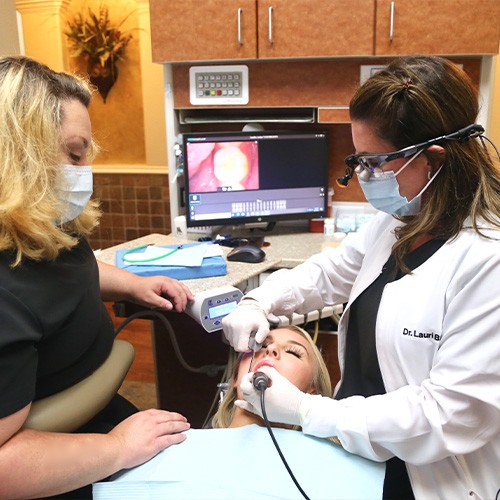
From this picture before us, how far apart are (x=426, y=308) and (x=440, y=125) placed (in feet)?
1.19

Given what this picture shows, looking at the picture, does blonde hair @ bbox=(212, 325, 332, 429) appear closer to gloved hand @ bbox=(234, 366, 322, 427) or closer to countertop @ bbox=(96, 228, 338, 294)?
gloved hand @ bbox=(234, 366, 322, 427)

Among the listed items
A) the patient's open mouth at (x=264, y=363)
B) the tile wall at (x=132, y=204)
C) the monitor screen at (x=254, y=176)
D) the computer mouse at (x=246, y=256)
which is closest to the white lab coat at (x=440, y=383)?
the patient's open mouth at (x=264, y=363)

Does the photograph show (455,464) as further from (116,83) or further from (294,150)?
(116,83)

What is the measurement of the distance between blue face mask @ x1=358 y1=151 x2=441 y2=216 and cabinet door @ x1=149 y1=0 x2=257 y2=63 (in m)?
1.35

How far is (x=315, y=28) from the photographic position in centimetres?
221

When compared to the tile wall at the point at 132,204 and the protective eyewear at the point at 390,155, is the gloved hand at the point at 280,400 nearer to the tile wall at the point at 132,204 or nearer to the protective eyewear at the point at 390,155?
the protective eyewear at the point at 390,155

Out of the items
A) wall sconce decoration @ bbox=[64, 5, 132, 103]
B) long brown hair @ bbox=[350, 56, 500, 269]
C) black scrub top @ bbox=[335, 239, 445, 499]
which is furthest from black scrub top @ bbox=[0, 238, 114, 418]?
wall sconce decoration @ bbox=[64, 5, 132, 103]

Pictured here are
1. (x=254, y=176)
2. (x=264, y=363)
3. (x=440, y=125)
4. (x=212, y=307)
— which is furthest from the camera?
(x=254, y=176)

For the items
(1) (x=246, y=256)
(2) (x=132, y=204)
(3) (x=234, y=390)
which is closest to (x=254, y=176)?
(1) (x=246, y=256)

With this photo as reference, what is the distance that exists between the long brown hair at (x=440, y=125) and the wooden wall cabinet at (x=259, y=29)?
3.98ft

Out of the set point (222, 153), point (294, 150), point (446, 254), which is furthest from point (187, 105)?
point (446, 254)

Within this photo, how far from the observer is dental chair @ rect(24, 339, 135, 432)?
0.98 meters

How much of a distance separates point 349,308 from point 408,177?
370mm

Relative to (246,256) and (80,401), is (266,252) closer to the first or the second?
(246,256)
